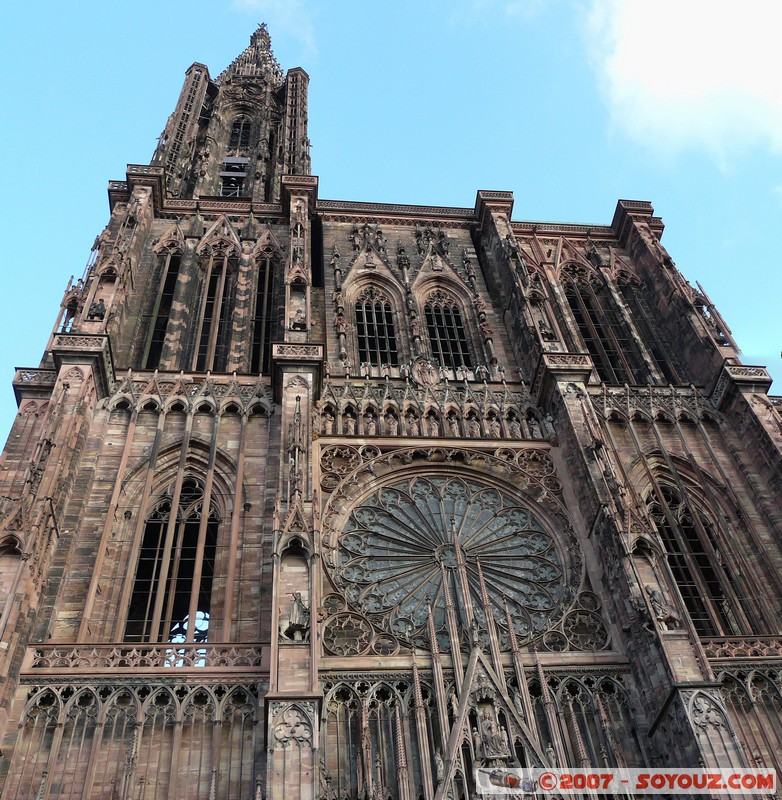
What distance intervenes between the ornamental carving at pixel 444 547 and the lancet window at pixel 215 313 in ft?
20.8

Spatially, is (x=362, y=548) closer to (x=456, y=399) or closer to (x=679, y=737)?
(x=456, y=399)

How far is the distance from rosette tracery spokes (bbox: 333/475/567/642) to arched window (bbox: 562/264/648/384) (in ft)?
22.9

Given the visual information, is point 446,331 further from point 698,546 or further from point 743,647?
point 743,647

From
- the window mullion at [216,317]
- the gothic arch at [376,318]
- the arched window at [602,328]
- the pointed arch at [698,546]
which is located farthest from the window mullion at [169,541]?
the arched window at [602,328]

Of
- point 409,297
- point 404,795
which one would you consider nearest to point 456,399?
point 409,297

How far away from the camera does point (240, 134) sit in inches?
1513

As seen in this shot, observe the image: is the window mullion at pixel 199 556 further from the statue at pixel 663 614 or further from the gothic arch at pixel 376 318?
the statue at pixel 663 614

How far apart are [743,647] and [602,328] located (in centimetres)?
1245

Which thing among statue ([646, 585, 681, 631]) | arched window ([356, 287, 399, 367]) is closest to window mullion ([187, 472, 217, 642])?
arched window ([356, 287, 399, 367])

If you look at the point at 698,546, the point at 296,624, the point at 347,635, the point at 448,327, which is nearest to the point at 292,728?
the point at 296,624

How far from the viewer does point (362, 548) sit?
18875 mm

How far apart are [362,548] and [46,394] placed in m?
8.57

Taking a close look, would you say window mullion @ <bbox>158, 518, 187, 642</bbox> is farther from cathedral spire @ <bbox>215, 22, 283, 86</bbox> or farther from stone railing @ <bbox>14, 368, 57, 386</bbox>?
cathedral spire @ <bbox>215, 22, 283, 86</bbox>

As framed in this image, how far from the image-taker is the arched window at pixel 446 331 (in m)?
25.0
